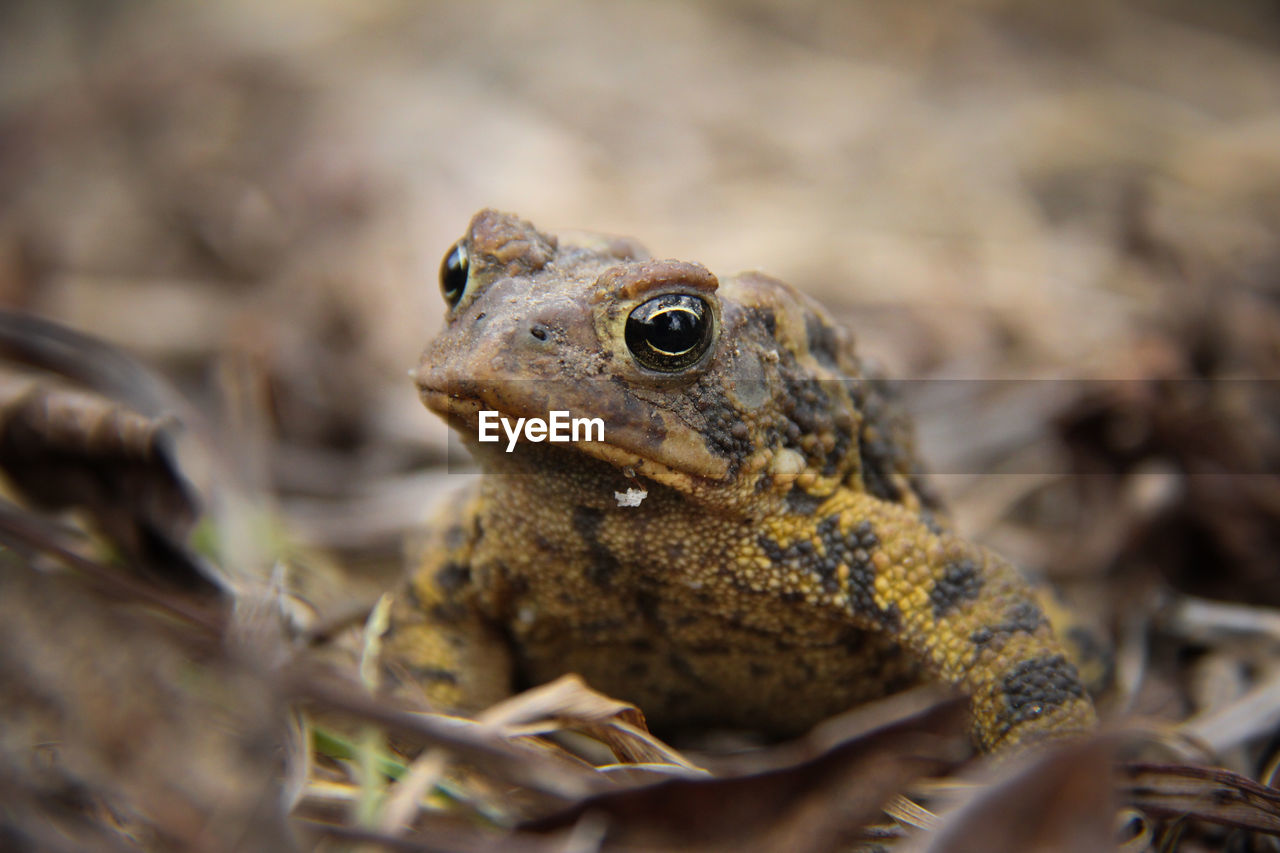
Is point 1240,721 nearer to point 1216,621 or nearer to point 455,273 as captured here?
point 1216,621

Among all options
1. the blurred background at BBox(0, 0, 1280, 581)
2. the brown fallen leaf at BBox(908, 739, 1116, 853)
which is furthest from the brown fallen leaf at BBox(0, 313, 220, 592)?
the brown fallen leaf at BBox(908, 739, 1116, 853)

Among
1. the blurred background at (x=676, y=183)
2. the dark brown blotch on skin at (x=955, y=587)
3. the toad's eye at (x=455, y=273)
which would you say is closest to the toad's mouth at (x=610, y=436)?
the toad's eye at (x=455, y=273)

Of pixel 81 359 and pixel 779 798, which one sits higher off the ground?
pixel 81 359

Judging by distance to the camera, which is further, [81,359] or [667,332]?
[81,359]

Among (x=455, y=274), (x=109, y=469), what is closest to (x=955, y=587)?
(x=455, y=274)

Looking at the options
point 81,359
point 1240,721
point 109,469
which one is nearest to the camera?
point 1240,721

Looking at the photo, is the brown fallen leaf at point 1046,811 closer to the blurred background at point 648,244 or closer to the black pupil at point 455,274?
the blurred background at point 648,244

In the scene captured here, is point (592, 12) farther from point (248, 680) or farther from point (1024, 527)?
point (248, 680)
